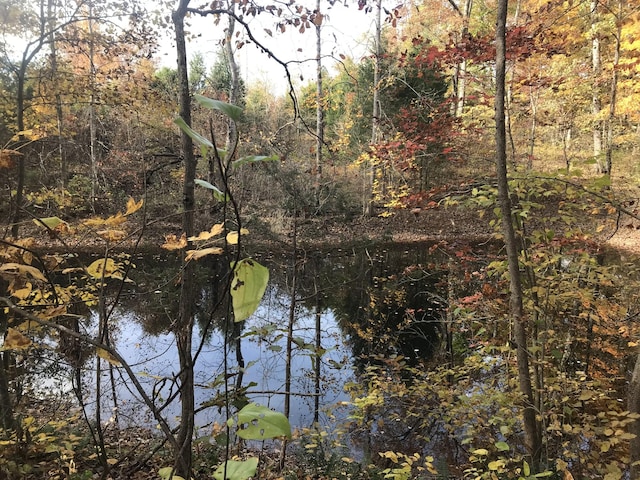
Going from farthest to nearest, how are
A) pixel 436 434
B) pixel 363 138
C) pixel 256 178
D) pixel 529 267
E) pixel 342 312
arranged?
pixel 363 138
pixel 256 178
pixel 342 312
pixel 436 434
pixel 529 267

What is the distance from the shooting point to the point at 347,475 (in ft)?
11.5

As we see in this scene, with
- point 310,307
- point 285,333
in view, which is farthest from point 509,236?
point 310,307

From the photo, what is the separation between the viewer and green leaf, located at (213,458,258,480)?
71 centimetres

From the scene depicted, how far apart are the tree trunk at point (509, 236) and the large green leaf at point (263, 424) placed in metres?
1.99

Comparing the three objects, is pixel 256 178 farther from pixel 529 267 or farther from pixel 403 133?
pixel 529 267

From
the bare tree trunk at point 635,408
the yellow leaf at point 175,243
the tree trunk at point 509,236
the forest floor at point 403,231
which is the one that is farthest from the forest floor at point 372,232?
the yellow leaf at point 175,243

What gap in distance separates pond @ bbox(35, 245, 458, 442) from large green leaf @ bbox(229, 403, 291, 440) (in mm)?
2792

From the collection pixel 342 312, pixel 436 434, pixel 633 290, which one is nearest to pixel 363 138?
pixel 342 312

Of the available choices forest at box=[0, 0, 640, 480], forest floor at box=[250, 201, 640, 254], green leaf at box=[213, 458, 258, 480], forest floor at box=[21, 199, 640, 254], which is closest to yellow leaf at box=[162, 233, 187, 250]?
forest at box=[0, 0, 640, 480]

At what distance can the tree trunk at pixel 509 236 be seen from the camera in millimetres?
2107

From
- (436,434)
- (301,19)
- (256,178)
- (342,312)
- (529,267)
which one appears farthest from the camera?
(256,178)

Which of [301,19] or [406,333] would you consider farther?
[406,333]

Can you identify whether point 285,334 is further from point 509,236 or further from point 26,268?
point 26,268

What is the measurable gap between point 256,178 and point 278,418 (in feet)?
44.5
